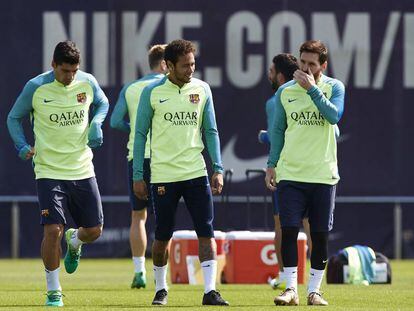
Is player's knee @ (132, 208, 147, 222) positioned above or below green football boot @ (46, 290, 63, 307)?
above

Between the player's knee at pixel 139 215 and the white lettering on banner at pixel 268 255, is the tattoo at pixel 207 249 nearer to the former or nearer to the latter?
the player's knee at pixel 139 215

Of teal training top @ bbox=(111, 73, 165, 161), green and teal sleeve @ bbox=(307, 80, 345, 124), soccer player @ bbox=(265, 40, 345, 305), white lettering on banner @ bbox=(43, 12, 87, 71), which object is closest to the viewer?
green and teal sleeve @ bbox=(307, 80, 345, 124)

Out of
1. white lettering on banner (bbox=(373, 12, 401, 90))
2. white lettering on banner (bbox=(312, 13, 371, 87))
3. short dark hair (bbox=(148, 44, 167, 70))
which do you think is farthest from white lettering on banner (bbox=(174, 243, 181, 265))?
white lettering on banner (bbox=(373, 12, 401, 90))

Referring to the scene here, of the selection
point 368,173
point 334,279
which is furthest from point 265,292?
point 368,173

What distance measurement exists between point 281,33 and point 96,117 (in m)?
10.2

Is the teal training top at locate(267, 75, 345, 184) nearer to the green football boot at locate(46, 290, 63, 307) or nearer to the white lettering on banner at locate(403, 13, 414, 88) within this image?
the green football boot at locate(46, 290, 63, 307)

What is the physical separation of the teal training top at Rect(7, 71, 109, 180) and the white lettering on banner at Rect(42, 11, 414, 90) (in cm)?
980

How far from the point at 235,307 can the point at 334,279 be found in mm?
4704

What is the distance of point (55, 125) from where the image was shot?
10703 mm

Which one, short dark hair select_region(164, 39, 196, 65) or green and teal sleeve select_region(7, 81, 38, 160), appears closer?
short dark hair select_region(164, 39, 196, 65)

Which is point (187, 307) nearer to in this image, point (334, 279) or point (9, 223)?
point (334, 279)

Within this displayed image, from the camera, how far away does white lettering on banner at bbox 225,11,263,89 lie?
20688mm

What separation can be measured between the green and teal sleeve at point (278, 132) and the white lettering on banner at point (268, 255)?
163 inches

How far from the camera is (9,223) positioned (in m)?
20.9
